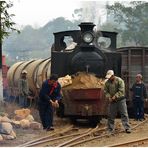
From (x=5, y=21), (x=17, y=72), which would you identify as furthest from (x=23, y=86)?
(x=17, y=72)

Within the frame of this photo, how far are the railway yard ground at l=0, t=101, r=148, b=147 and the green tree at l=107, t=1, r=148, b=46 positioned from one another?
28560 millimetres

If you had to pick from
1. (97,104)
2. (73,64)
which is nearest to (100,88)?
(97,104)

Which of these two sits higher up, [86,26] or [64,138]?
[86,26]

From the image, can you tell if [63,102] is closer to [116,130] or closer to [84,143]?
[116,130]

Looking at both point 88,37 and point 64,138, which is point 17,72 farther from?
point 64,138

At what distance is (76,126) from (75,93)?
1080 mm

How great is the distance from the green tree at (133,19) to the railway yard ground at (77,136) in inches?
1124

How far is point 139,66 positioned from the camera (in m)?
15.9

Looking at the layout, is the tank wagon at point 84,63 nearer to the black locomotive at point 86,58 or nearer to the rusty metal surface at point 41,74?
the black locomotive at point 86,58

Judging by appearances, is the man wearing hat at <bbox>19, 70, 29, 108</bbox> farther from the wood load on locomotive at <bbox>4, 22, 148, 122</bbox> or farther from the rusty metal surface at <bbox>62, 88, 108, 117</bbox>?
the rusty metal surface at <bbox>62, 88, 108, 117</bbox>

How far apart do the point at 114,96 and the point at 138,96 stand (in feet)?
12.1

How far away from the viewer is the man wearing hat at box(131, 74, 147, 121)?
13898 millimetres

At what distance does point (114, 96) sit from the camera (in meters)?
10.5

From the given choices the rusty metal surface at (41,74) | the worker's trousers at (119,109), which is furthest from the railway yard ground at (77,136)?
the rusty metal surface at (41,74)
